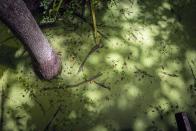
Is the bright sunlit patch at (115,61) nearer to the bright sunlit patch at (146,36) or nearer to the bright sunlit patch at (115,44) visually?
the bright sunlit patch at (115,44)

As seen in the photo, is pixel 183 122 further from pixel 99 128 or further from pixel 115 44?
pixel 115 44

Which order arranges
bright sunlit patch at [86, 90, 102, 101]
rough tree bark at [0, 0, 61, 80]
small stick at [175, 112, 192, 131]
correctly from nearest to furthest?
rough tree bark at [0, 0, 61, 80], small stick at [175, 112, 192, 131], bright sunlit patch at [86, 90, 102, 101]

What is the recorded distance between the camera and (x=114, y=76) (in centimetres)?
338

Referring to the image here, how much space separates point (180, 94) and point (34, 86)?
1742 mm

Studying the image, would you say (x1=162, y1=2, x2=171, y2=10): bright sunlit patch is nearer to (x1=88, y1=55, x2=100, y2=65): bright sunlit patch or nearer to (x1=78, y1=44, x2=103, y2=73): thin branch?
(x1=78, y1=44, x2=103, y2=73): thin branch

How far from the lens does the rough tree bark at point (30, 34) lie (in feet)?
6.80

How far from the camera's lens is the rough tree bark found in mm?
2073

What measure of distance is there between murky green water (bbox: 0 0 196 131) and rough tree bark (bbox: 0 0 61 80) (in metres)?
0.20

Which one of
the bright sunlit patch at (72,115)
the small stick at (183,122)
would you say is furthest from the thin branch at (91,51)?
the small stick at (183,122)

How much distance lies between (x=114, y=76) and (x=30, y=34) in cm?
126

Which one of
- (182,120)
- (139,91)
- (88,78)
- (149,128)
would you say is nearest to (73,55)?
A: (88,78)

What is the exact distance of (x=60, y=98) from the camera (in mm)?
3229

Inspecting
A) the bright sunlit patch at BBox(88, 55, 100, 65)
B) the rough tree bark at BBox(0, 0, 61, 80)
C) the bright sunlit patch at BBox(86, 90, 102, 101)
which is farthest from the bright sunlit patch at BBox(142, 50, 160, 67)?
the rough tree bark at BBox(0, 0, 61, 80)

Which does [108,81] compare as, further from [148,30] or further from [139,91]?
[148,30]
